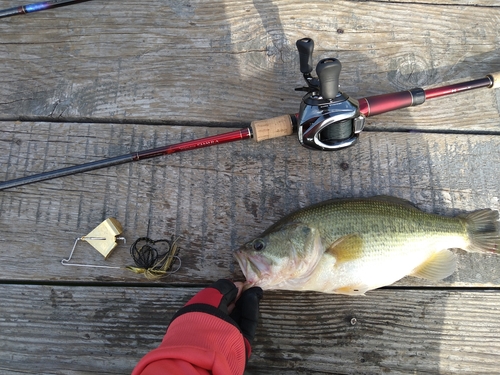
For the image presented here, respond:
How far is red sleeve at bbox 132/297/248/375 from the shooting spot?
1.35m

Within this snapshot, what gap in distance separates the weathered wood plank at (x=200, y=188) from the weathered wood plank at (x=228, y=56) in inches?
5.6

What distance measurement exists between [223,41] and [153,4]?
1.78 feet

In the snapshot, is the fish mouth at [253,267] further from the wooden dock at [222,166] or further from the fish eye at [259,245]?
the wooden dock at [222,166]

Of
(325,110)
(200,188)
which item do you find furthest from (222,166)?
(325,110)

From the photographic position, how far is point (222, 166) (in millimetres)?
2170

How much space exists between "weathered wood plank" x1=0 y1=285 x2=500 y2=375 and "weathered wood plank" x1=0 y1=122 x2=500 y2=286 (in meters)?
0.12

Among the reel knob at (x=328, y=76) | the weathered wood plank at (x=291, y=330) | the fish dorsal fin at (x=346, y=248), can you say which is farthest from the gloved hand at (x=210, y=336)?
the reel knob at (x=328, y=76)

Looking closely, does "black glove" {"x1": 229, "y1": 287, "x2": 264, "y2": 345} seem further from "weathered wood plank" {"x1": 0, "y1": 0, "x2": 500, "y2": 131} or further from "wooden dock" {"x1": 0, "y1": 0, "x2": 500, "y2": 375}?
"weathered wood plank" {"x1": 0, "y1": 0, "x2": 500, "y2": 131}

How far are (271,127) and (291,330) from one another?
3.59 ft

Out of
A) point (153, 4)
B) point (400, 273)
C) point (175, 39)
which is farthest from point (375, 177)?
point (153, 4)

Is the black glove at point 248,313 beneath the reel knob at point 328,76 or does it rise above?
beneath

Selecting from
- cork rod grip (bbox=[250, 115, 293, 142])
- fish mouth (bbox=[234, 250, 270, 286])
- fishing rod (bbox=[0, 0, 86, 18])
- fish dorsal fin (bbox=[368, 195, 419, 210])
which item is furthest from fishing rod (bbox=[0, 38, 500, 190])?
fishing rod (bbox=[0, 0, 86, 18])

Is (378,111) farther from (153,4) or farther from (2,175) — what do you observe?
(2,175)

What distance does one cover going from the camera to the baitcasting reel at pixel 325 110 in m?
1.74
